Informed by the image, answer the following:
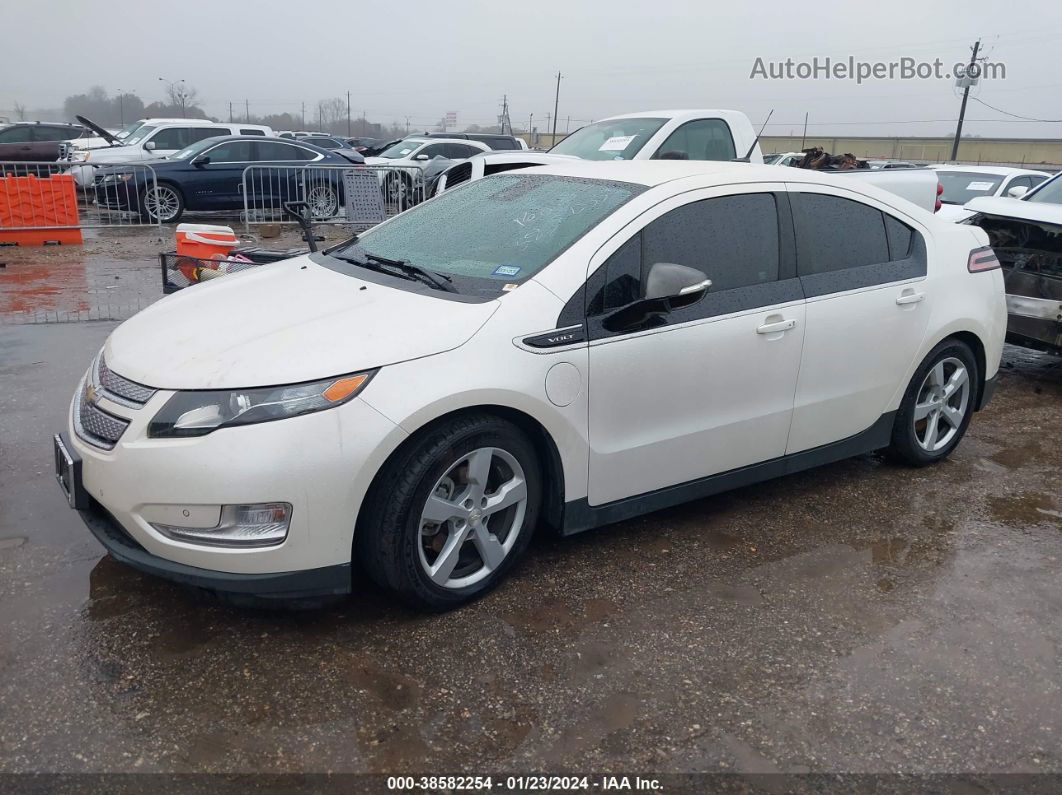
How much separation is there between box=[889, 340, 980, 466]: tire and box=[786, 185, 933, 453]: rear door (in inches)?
8.6

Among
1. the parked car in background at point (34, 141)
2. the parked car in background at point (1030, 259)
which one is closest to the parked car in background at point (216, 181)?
the parked car in background at point (34, 141)

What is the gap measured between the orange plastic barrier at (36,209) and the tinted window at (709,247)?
11057mm

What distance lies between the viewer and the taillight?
4.71 meters

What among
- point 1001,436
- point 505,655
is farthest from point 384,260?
point 1001,436

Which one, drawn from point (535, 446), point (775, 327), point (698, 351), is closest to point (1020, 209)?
point (775, 327)

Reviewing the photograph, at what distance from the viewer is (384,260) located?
3838 mm

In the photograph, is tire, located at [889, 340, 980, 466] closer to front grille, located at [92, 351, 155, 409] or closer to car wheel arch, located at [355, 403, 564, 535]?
car wheel arch, located at [355, 403, 564, 535]

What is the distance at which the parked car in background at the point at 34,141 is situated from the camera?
21.9 m

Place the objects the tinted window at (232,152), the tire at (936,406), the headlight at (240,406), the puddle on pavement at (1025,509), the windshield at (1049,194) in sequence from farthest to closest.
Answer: the tinted window at (232,152) < the windshield at (1049,194) < the tire at (936,406) < the puddle on pavement at (1025,509) < the headlight at (240,406)

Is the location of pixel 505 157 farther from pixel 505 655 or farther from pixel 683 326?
pixel 505 655

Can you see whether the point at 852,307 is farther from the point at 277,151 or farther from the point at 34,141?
the point at 34,141

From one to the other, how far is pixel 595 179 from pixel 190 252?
13.6ft

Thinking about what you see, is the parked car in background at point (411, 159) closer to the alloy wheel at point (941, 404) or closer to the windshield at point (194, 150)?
the windshield at point (194, 150)

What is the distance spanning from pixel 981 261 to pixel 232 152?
44.3 ft
